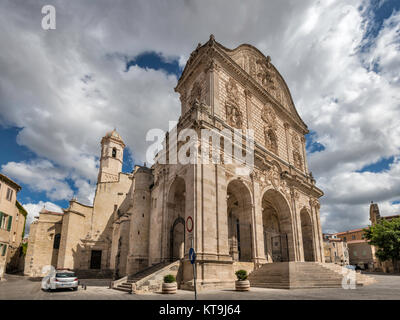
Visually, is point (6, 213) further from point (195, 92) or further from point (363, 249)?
point (363, 249)

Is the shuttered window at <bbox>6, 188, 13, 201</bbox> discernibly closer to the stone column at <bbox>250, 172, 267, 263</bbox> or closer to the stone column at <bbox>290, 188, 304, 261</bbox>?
the stone column at <bbox>250, 172, 267, 263</bbox>

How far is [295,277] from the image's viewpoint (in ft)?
48.4

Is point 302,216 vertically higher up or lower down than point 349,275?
higher up

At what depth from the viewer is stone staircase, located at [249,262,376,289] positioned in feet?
47.5

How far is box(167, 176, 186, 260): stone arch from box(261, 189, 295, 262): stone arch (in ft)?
23.9

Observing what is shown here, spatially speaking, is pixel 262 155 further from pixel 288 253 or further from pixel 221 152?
pixel 288 253

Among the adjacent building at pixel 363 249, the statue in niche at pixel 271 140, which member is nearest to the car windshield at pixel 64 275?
the statue in niche at pixel 271 140

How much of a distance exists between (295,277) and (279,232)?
9.36 meters

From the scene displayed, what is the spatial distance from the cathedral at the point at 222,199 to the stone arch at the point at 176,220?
76 millimetres

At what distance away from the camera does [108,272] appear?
33.6m

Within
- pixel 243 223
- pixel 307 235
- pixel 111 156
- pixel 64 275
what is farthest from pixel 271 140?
pixel 111 156

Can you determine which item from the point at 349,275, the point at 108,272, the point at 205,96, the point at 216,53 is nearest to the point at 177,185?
the point at 205,96

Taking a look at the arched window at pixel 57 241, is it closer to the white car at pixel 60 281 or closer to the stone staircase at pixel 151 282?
the white car at pixel 60 281
